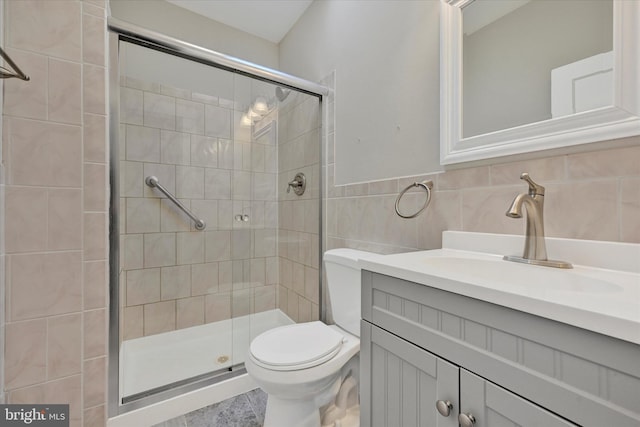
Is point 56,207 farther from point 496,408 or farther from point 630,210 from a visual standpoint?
point 630,210

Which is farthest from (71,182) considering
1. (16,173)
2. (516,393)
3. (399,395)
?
(516,393)

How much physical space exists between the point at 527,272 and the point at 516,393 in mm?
388

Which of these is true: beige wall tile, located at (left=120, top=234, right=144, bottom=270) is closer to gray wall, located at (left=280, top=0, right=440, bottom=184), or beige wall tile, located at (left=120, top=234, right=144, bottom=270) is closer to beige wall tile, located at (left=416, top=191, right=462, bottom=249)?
gray wall, located at (left=280, top=0, right=440, bottom=184)

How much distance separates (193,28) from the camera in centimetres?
207

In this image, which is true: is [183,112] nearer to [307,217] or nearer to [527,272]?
[307,217]

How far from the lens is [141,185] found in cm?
168

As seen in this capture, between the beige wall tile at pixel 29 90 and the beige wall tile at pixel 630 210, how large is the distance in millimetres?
1891

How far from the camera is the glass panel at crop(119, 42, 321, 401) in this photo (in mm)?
1706

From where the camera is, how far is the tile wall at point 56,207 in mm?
1021

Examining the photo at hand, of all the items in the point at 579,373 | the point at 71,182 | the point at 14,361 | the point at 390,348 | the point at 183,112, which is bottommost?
the point at 14,361

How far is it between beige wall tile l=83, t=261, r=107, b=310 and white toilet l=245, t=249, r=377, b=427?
0.68m

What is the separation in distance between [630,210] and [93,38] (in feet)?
6.30

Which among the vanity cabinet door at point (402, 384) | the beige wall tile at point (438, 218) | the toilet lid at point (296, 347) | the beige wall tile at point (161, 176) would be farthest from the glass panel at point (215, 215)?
the vanity cabinet door at point (402, 384)

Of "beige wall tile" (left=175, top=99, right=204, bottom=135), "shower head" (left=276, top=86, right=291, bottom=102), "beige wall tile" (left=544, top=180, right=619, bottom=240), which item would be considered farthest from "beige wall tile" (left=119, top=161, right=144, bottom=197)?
"beige wall tile" (left=544, top=180, right=619, bottom=240)
